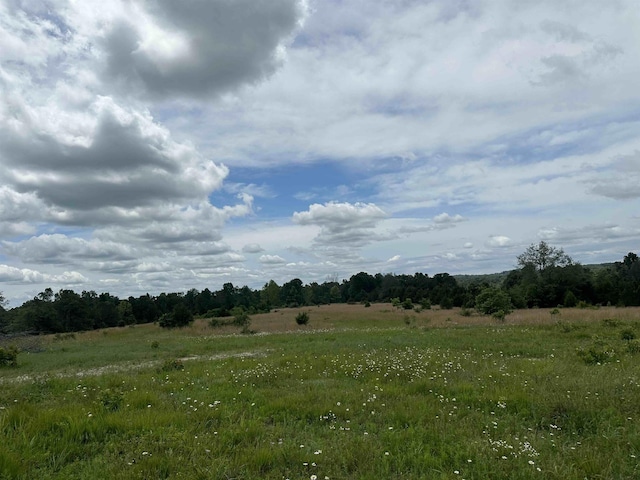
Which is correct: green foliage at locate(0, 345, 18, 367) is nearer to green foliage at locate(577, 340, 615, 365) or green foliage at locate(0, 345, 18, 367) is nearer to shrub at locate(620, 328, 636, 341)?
green foliage at locate(577, 340, 615, 365)

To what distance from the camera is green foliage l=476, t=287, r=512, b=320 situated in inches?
1377

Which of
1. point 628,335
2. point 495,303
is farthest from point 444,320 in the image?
point 628,335

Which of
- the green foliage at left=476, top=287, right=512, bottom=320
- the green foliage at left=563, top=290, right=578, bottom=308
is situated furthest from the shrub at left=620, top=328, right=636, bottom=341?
the green foliage at left=563, top=290, right=578, bottom=308

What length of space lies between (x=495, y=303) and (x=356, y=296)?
95.6 meters

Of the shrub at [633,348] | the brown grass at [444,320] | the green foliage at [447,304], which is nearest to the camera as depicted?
the shrub at [633,348]

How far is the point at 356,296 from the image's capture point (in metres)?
132

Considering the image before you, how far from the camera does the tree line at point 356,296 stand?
60938mm

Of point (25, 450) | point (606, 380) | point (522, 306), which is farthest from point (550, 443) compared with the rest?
point (522, 306)

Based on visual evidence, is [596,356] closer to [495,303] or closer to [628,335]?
[628,335]

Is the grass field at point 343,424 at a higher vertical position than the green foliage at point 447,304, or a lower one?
higher

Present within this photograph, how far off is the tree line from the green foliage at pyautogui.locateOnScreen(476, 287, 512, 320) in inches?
8.6

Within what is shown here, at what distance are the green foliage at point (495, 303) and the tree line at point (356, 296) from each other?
0.22m

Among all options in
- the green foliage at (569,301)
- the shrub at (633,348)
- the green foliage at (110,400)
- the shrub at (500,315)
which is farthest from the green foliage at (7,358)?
the green foliage at (569,301)

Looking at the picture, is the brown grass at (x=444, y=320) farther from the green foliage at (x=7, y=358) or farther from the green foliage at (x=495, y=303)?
the green foliage at (x=7, y=358)
